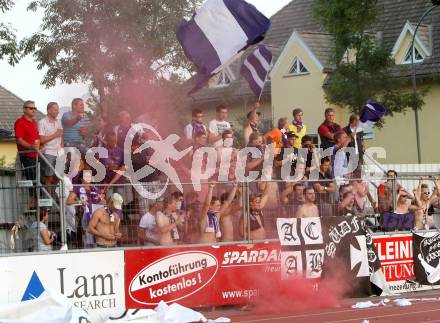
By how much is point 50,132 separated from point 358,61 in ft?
60.5

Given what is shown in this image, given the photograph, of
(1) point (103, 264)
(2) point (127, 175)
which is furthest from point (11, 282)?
(2) point (127, 175)

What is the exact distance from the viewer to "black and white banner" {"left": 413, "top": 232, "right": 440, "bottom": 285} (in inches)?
707

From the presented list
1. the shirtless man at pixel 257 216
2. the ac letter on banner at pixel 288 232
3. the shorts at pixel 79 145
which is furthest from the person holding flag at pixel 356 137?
the shorts at pixel 79 145

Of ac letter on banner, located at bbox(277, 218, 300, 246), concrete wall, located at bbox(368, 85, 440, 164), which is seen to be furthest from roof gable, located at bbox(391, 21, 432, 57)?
ac letter on banner, located at bbox(277, 218, 300, 246)

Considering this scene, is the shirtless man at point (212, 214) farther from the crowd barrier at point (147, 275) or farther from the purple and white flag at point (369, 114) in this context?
the purple and white flag at point (369, 114)

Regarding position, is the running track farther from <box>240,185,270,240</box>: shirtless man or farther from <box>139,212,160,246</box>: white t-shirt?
<box>139,212,160,246</box>: white t-shirt

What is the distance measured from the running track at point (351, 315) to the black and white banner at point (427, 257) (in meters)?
2.33

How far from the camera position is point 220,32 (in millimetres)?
15883

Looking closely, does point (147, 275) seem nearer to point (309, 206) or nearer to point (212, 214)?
point (212, 214)

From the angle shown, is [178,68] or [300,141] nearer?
[300,141]

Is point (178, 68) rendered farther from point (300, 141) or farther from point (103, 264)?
point (103, 264)

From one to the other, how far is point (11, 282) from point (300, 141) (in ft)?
22.0

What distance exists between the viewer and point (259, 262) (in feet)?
51.2

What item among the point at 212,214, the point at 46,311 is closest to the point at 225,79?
the point at 212,214
